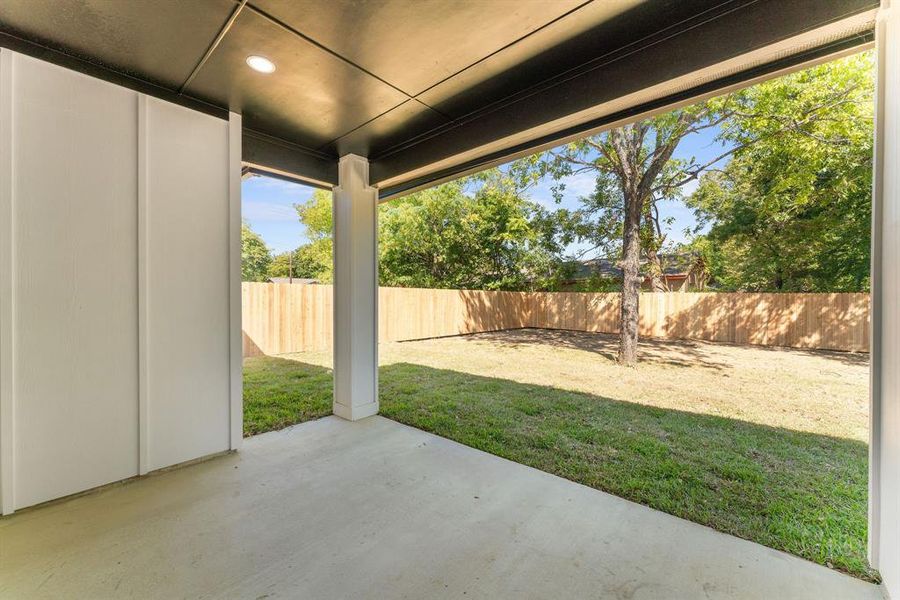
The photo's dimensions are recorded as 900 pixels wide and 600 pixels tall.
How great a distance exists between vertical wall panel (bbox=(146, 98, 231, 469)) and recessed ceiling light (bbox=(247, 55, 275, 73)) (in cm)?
81

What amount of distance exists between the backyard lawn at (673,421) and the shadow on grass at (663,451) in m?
0.01

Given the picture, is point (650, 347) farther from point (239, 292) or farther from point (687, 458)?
point (239, 292)

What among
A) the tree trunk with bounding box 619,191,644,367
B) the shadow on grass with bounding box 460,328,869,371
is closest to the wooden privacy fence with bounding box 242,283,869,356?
the shadow on grass with bounding box 460,328,869,371

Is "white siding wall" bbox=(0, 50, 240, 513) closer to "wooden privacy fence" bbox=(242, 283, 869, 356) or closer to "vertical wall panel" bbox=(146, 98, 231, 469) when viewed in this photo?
"vertical wall panel" bbox=(146, 98, 231, 469)

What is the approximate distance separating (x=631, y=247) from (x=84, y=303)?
24.9 ft

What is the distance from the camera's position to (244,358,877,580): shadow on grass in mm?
1981

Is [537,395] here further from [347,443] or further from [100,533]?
[100,533]

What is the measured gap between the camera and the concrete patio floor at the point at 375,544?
4.92ft

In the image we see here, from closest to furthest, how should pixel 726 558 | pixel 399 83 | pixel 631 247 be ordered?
pixel 726 558 → pixel 399 83 → pixel 631 247

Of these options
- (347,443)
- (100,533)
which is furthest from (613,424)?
(100,533)

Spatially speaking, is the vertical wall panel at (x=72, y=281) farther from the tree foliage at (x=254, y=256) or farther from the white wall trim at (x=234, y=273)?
the tree foliage at (x=254, y=256)

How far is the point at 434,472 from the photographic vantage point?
2.55 m

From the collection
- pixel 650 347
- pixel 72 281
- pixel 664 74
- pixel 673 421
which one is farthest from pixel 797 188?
pixel 72 281

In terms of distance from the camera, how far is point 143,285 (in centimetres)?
242
